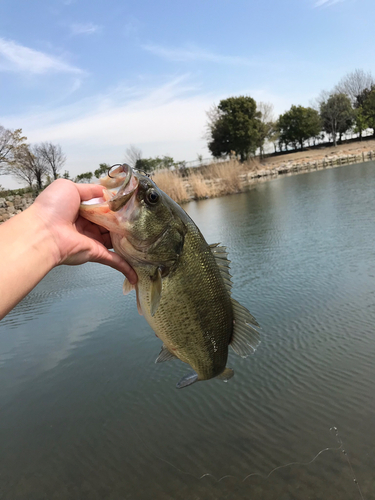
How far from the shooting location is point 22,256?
1.76 m

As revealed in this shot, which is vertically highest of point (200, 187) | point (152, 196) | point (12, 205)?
point (12, 205)

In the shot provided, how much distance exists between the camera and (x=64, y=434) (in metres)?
3.94

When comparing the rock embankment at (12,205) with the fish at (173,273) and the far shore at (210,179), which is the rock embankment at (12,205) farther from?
the fish at (173,273)

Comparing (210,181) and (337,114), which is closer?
(210,181)

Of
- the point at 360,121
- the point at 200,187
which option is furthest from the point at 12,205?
the point at 360,121

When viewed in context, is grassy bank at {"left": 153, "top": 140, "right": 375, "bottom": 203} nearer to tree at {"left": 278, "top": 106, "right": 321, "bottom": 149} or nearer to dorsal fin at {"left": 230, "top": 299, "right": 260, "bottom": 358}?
tree at {"left": 278, "top": 106, "right": 321, "bottom": 149}

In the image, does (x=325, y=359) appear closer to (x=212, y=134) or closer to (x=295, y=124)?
(x=212, y=134)

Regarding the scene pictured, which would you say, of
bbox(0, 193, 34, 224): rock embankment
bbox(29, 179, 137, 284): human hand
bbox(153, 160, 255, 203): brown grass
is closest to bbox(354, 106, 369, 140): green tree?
bbox(153, 160, 255, 203): brown grass

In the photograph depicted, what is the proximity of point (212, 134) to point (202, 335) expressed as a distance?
2241 inches

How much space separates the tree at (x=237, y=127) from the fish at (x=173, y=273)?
175 ft

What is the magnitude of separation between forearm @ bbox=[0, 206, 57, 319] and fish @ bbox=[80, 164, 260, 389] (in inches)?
10.6

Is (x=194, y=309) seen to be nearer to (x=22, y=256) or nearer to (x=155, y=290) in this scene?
(x=155, y=290)

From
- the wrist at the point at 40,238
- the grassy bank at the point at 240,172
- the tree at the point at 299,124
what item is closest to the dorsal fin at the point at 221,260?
the wrist at the point at 40,238

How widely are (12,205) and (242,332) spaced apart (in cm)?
3071
